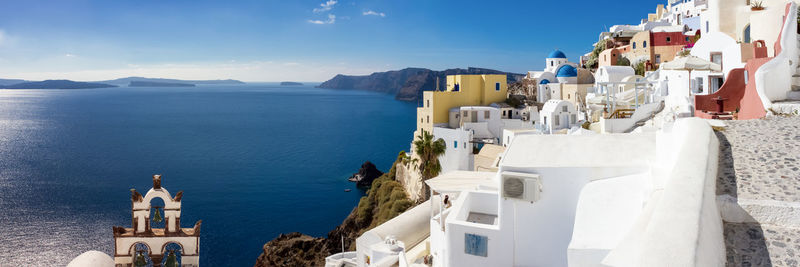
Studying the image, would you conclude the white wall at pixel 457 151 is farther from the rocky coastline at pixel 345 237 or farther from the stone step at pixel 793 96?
the stone step at pixel 793 96

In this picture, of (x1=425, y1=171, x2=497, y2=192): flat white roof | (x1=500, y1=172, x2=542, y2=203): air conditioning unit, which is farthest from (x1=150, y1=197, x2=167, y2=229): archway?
(x1=425, y1=171, x2=497, y2=192): flat white roof

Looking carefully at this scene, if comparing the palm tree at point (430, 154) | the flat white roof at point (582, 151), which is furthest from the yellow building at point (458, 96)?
the flat white roof at point (582, 151)

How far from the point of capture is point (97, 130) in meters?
105

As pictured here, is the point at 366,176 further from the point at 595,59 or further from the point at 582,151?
the point at 582,151

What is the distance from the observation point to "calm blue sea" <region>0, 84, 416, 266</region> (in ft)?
139

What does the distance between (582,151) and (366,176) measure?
50358 mm

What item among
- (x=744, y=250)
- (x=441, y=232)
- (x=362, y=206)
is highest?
(x=744, y=250)

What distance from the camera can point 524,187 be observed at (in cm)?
948

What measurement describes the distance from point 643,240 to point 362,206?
36878mm

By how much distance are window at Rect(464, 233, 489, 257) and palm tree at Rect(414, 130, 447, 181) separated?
2066 centimetres

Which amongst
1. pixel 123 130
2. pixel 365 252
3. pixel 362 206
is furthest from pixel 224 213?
pixel 123 130

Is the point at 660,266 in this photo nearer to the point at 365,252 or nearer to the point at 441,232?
the point at 441,232

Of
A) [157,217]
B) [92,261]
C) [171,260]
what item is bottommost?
[171,260]

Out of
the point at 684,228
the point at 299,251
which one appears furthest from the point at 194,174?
the point at 684,228
